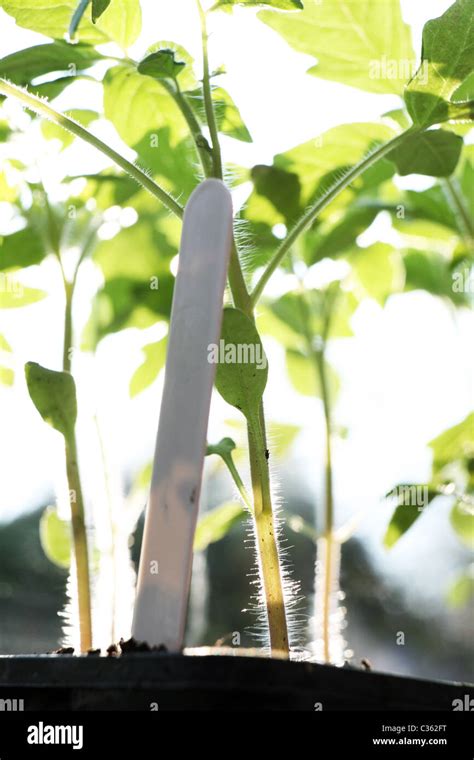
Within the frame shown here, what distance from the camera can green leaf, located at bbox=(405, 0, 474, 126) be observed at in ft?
1.67

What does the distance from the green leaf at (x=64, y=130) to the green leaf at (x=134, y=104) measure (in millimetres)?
123

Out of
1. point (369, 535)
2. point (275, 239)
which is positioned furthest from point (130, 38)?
point (369, 535)

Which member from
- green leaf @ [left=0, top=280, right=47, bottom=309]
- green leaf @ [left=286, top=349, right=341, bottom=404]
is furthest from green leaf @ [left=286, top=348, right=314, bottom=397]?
green leaf @ [left=0, top=280, right=47, bottom=309]

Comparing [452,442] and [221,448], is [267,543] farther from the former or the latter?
[452,442]

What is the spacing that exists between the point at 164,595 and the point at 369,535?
0.97 meters

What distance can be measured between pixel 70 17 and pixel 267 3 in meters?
0.20

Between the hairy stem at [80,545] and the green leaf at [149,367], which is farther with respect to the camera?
the green leaf at [149,367]

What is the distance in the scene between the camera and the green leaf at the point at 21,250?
79 centimetres

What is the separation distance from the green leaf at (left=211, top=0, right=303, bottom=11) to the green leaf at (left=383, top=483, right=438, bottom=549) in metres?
0.41

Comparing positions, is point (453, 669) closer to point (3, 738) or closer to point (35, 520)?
point (35, 520)

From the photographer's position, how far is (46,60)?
0.62 metres

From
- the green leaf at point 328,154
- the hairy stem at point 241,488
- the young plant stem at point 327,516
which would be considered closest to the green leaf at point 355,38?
the green leaf at point 328,154

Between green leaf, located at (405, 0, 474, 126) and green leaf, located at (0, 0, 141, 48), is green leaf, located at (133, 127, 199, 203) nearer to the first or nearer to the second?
green leaf, located at (0, 0, 141, 48)

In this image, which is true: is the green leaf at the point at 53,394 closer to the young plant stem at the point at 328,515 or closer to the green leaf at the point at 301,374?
→ the young plant stem at the point at 328,515
